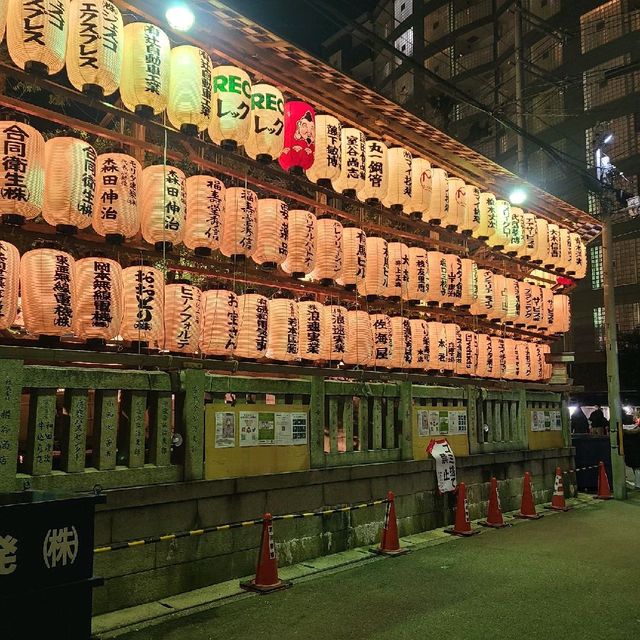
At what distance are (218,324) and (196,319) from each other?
395mm

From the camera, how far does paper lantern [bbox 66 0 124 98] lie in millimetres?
8398

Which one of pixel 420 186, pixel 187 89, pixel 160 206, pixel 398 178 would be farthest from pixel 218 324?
pixel 420 186

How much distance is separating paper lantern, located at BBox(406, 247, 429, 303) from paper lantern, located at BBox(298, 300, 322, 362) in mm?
2959

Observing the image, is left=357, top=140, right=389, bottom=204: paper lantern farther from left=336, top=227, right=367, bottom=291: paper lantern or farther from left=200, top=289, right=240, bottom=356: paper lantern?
left=200, top=289, right=240, bottom=356: paper lantern

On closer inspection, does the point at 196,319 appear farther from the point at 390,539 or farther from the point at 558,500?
the point at 558,500

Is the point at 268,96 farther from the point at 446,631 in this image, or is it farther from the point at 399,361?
the point at 446,631

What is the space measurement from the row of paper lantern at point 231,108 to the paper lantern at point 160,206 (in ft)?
3.19

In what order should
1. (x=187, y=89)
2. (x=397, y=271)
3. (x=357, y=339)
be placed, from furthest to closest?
(x=397, y=271)
(x=357, y=339)
(x=187, y=89)

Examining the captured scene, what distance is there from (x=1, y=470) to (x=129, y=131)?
8.00 meters

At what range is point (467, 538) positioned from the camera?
12.3m

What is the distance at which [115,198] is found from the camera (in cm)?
882

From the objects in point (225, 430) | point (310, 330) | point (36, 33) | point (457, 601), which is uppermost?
point (36, 33)

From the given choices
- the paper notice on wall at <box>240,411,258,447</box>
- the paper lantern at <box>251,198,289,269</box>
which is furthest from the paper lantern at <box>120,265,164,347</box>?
the paper lantern at <box>251,198,289,269</box>

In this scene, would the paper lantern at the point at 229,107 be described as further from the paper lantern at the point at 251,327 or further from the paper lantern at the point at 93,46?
the paper lantern at the point at 251,327
